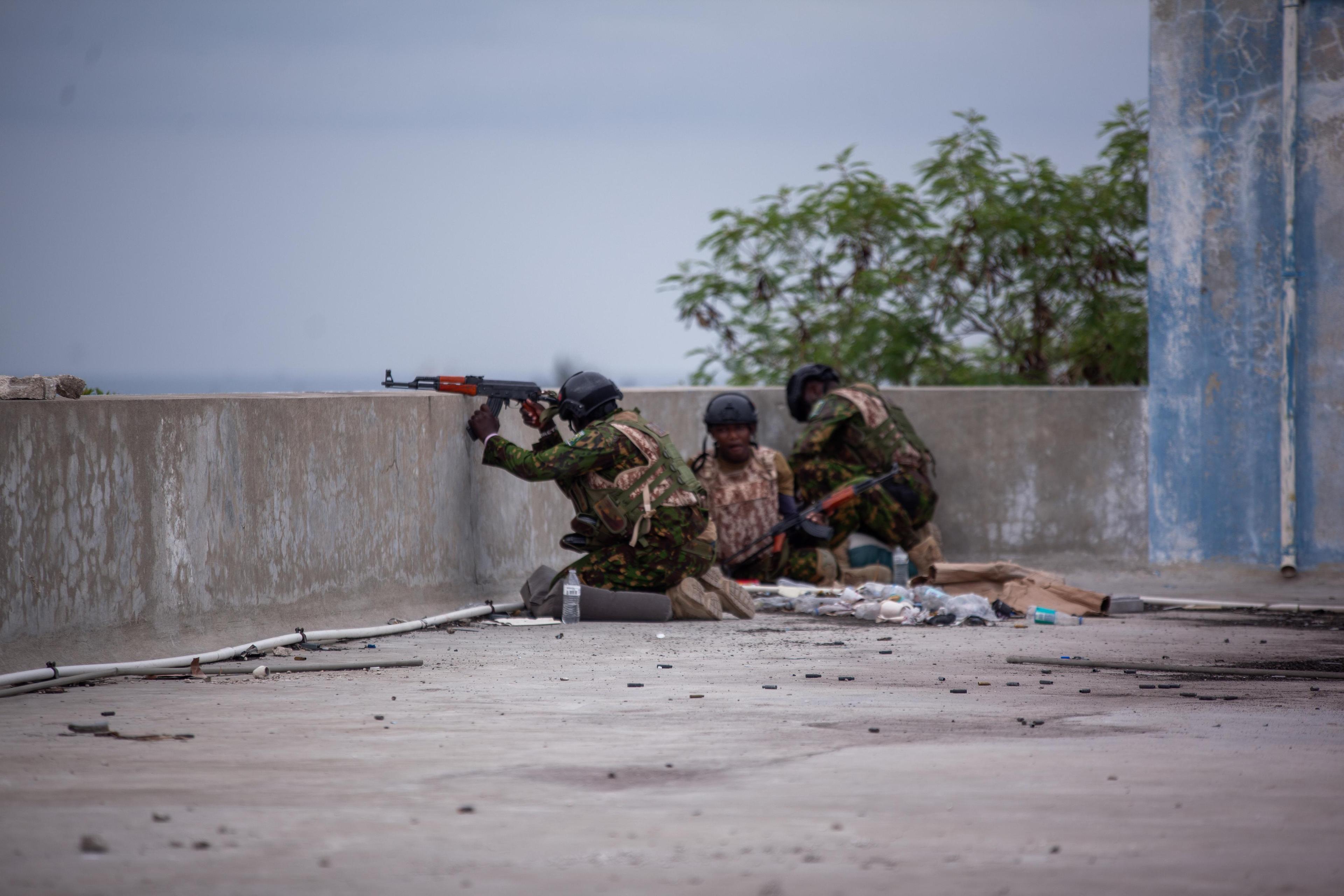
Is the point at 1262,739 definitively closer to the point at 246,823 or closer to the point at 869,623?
the point at 246,823

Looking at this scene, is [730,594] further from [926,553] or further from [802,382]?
[802,382]

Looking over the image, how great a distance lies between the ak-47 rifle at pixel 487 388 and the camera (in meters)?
7.24

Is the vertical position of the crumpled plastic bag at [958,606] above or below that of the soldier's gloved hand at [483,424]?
below

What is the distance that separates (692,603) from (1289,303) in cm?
426

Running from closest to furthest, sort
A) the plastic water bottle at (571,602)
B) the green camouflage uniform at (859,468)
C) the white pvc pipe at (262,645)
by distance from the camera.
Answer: the white pvc pipe at (262,645), the plastic water bottle at (571,602), the green camouflage uniform at (859,468)

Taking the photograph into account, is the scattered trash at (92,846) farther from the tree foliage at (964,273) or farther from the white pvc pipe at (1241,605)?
the tree foliage at (964,273)

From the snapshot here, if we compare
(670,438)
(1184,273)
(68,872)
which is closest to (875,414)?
(670,438)

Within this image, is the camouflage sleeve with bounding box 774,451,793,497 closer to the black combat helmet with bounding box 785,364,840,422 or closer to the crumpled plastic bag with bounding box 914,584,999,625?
the black combat helmet with bounding box 785,364,840,422

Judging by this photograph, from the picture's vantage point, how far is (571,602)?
23.2 feet

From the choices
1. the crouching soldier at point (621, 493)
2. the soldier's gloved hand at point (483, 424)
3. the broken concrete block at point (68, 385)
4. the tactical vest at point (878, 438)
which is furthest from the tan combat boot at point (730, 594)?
the broken concrete block at point (68, 385)

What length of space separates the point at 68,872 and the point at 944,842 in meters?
1.63

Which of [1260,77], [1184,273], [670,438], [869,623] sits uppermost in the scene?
[1260,77]

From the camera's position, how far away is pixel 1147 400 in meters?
9.42

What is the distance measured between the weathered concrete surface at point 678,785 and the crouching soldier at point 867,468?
3.71 metres
